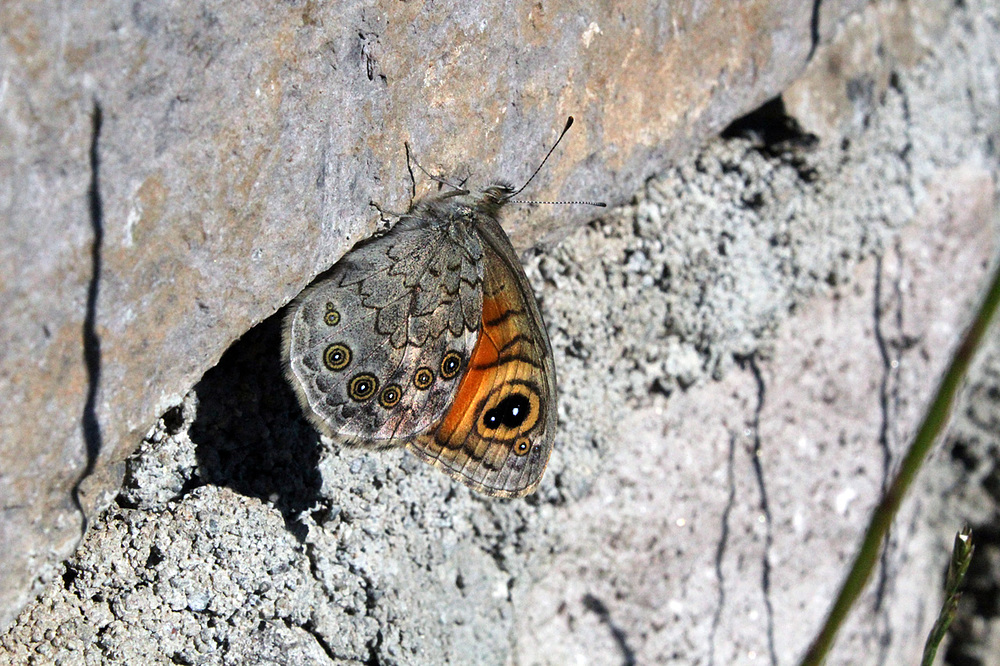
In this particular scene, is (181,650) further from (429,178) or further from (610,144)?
(610,144)

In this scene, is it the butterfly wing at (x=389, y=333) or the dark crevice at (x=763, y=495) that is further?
the dark crevice at (x=763, y=495)

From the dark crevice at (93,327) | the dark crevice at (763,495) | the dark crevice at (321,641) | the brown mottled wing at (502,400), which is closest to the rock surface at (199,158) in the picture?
the dark crevice at (93,327)

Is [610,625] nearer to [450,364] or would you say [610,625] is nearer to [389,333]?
[450,364]

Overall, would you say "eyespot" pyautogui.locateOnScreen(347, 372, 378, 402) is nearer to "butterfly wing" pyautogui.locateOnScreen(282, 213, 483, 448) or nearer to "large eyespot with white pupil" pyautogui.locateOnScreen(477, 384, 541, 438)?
"butterfly wing" pyautogui.locateOnScreen(282, 213, 483, 448)

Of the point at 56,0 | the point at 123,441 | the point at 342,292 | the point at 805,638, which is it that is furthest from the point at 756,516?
the point at 56,0

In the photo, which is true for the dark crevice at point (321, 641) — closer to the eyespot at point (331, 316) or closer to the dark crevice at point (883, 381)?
the eyespot at point (331, 316)

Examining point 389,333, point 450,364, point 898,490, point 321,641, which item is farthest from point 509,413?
point 898,490

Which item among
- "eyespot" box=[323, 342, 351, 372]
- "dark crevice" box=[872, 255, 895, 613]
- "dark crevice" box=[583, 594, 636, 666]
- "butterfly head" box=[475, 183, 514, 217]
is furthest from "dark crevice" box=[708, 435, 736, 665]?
"eyespot" box=[323, 342, 351, 372]
